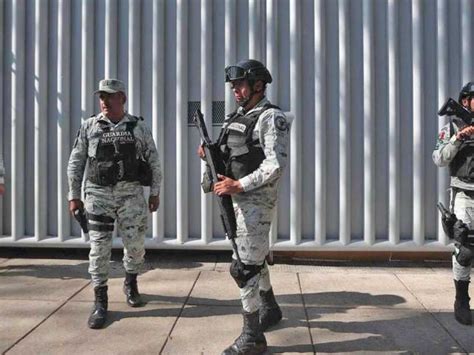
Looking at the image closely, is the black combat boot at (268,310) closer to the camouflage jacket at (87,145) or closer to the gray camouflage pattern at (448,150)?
the camouflage jacket at (87,145)

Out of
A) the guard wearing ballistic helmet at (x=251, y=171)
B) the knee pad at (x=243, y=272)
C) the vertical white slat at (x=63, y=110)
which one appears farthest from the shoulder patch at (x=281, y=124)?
the vertical white slat at (x=63, y=110)

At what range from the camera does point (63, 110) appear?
587 centimetres

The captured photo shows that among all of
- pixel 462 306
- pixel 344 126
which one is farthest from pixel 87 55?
pixel 462 306

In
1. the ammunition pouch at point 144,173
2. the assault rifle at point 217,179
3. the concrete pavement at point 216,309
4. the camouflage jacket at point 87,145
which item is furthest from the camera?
the ammunition pouch at point 144,173

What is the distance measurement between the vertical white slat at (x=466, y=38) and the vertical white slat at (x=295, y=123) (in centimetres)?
197

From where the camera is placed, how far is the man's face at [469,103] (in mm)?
3773

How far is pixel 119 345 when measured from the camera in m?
3.36

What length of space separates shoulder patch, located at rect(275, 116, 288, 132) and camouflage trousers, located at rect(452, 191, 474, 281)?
5.85 ft

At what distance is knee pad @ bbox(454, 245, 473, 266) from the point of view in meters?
3.77

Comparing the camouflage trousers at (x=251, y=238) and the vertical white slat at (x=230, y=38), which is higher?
the vertical white slat at (x=230, y=38)

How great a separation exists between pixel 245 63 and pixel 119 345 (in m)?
2.24

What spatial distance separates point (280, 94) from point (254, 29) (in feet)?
2.81

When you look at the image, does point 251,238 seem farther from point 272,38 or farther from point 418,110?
point 418,110

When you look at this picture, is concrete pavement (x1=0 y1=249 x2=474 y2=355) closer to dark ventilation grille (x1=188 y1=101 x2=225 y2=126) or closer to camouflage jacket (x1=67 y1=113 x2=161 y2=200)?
camouflage jacket (x1=67 y1=113 x2=161 y2=200)
